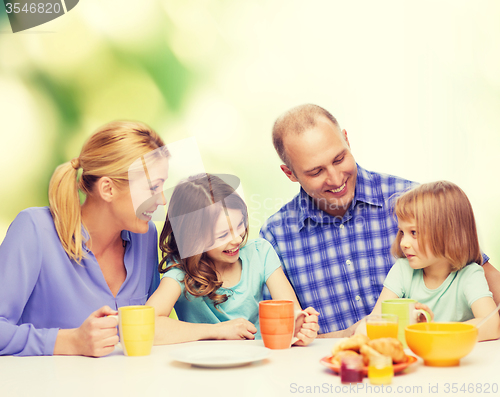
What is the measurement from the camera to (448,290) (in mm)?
1306

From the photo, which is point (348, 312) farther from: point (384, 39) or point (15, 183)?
point (15, 183)

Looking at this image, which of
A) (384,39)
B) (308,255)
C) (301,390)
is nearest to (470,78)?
(384,39)

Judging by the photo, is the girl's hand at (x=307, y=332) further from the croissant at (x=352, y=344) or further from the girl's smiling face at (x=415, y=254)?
the girl's smiling face at (x=415, y=254)

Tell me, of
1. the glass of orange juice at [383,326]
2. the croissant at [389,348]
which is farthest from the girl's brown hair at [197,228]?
the croissant at [389,348]

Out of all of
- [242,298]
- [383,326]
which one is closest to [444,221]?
[383,326]

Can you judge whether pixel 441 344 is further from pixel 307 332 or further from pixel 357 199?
pixel 357 199

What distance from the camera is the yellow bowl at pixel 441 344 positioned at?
818 millimetres

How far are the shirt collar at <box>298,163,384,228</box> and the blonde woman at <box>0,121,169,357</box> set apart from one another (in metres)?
0.54

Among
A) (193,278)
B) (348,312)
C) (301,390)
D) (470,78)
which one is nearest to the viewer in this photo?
(301,390)

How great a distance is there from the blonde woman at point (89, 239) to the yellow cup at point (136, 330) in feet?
1.03

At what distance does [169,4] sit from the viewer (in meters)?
1.89

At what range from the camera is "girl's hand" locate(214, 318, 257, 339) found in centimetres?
123

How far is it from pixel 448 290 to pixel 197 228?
767mm

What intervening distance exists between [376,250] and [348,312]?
24cm
